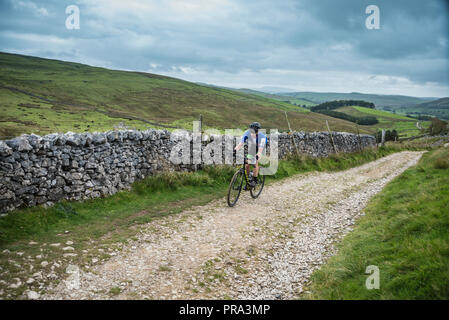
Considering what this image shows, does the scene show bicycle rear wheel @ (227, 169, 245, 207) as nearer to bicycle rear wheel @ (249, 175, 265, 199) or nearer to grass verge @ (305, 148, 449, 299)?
bicycle rear wheel @ (249, 175, 265, 199)

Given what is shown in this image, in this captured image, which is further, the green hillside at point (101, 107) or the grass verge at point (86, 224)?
the green hillside at point (101, 107)

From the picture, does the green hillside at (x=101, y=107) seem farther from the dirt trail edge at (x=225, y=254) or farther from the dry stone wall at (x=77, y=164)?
the dirt trail edge at (x=225, y=254)

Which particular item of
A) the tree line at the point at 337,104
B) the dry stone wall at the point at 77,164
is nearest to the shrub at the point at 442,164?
the dry stone wall at the point at 77,164

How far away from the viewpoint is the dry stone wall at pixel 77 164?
681 centimetres

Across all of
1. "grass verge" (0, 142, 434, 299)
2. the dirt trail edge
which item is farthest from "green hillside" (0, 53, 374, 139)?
the dirt trail edge

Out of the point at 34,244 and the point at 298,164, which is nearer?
the point at 34,244

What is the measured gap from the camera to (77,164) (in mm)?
8180

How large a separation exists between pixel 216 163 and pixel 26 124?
634 inches

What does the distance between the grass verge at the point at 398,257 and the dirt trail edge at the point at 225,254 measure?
1.47 ft

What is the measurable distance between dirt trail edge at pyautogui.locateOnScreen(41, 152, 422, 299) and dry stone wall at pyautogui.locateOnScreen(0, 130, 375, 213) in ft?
9.10

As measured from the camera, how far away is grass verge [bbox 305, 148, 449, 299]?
3625mm

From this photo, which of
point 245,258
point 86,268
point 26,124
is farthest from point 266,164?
point 26,124

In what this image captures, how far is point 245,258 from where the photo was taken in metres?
5.70
